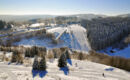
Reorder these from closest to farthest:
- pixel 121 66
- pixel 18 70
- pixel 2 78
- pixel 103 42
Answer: pixel 2 78
pixel 18 70
pixel 121 66
pixel 103 42

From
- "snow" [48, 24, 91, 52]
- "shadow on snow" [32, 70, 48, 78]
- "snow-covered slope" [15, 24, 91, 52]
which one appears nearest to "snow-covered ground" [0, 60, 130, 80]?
"shadow on snow" [32, 70, 48, 78]

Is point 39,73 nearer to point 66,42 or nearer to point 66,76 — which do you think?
point 66,76

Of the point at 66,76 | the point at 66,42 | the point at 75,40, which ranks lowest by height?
the point at 75,40

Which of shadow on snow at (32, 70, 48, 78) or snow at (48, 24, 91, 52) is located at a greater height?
shadow on snow at (32, 70, 48, 78)

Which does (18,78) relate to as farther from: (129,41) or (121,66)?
(129,41)

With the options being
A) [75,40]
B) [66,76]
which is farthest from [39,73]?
[75,40]

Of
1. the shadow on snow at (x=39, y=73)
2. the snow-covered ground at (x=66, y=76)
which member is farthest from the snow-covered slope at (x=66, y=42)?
the shadow on snow at (x=39, y=73)

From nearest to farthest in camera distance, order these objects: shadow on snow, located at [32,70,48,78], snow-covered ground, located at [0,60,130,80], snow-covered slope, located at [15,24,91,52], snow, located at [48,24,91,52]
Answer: snow-covered ground, located at [0,60,130,80], shadow on snow, located at [32,70,48,78], snow-covered slope, located at [15,24,91,52], snow, located at [48,24,91,52]

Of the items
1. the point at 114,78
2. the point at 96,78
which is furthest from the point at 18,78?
the point at 114,78

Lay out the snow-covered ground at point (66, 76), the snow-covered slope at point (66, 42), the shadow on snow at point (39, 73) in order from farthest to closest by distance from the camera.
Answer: the snow-covered slope at point (66, 42) → the shadow on snow at point (39, 73) → the snow-covered ground at point (66, 76)

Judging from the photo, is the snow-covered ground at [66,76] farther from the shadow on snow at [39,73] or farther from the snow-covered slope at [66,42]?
the snow-covered slope at [66,42]

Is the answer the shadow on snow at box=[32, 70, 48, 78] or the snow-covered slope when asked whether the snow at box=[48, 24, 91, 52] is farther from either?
the shadow on snow at box=[32, 70, 48, 78]
